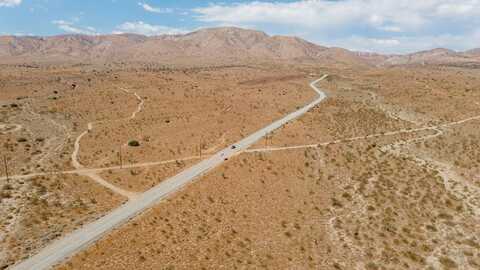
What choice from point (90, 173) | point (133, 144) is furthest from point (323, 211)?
point (133, 144)

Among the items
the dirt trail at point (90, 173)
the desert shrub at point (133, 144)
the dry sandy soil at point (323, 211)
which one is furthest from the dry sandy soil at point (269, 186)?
the desert shrub at point (133, 144)

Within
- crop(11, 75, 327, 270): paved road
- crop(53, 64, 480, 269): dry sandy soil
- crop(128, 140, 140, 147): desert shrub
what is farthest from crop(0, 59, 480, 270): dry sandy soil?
crop(128, 140, 140, 147): desert shrub

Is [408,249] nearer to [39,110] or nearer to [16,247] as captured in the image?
[16,247]

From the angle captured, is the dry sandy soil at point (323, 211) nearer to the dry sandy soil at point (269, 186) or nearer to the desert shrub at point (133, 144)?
the dry sandy soil at point (269, 186)

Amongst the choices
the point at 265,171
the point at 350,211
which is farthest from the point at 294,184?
the point at 350,211

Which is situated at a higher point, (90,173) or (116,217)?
(116,217)

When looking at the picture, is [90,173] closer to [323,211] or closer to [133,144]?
[133,144]

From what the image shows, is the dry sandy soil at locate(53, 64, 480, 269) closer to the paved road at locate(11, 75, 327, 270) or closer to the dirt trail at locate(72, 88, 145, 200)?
the paved road at locate(11, 75, 327, 270)
